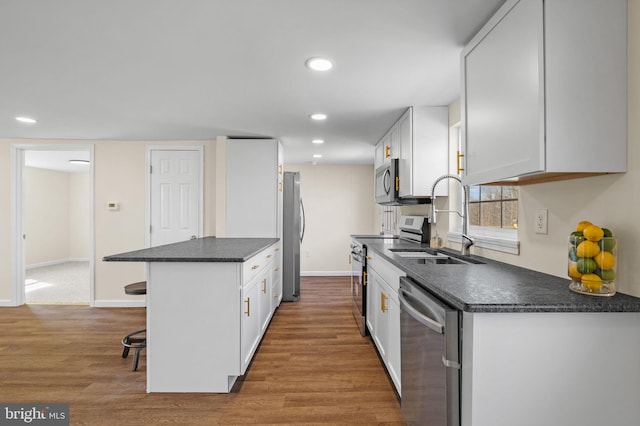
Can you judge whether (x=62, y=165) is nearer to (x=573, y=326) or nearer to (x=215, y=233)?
(x=215, y=233)

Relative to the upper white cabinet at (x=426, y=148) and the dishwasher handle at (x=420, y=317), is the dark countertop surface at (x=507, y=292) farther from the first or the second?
the upper white cabinet at (x=426, y=148)

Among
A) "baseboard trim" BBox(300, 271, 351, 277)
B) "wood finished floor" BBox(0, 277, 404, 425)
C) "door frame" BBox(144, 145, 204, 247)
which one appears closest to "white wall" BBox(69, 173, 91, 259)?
"wood finished floor" BBox(0, 277, 404, 425)

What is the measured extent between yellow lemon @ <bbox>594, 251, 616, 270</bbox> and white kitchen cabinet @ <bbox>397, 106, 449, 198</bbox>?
5.48 ft

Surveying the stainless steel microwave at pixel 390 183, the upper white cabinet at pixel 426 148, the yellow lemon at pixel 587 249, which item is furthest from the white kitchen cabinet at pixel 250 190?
the yellow lemon at pixel 587 249

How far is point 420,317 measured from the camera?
1383mm

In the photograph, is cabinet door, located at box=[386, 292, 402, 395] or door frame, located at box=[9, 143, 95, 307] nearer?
cabinet door, located at box=[386, 292, 402, 395]

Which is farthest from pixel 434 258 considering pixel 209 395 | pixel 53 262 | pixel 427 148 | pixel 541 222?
pixel 53 262

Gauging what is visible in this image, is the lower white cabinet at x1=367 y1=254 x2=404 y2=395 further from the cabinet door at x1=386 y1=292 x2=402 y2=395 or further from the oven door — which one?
the oven door

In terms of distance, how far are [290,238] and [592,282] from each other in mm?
3682

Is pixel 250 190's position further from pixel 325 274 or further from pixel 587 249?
pixel 587 249

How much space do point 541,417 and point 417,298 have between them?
0.57m

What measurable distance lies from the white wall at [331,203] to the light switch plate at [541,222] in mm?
4603

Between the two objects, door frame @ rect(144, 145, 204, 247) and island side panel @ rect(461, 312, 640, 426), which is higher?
door frame @ rect(144, 145, 204, 247)

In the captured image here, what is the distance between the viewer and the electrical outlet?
167 centimetres
